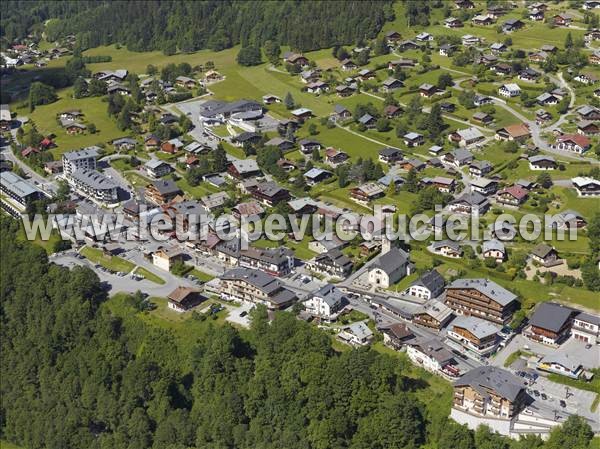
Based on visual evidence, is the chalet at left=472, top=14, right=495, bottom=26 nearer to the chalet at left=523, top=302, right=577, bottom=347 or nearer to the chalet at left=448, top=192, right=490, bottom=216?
the chalet at left=448, top=192, right=490, bottom=216

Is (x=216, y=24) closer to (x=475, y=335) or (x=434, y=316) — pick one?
(x=434, y=316)

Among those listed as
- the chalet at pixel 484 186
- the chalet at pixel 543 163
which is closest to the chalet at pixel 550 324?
the chalet at pixel 484 186

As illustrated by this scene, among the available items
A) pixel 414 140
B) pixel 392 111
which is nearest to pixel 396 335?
pixel 414 140

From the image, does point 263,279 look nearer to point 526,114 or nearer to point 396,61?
point 526,114

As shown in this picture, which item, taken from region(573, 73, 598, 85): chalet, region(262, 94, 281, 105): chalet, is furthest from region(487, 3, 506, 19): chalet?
region(262, 94, 281, 105): chalet

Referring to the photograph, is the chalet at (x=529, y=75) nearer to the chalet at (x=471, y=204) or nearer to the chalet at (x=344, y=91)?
the chalet at (x=344, y=91)

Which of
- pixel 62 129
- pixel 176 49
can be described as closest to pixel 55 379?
pixel 62 129

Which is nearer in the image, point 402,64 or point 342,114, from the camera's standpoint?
point 342,114
